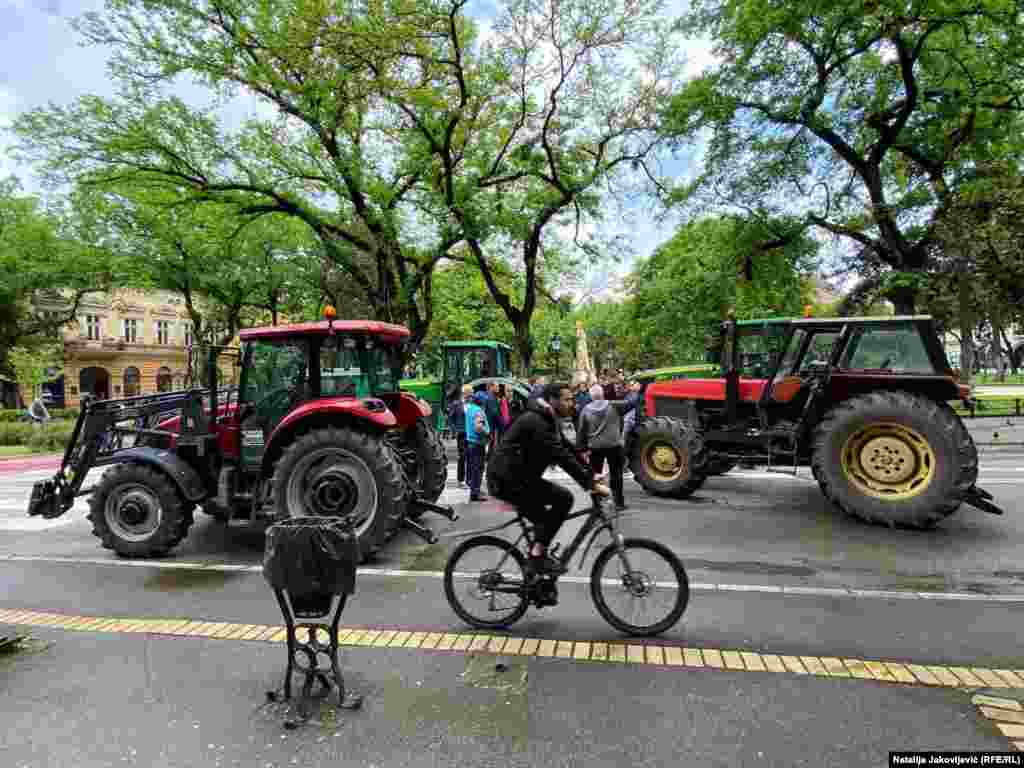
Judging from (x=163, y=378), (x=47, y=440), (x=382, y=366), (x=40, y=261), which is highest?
(x=40, y=261)

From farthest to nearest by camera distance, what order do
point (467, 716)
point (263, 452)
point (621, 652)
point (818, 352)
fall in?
point (818, 352) → point (263, 452) → point (621, 652) → point (467, 716)

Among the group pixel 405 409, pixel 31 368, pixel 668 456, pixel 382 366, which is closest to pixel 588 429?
pixel 668 456

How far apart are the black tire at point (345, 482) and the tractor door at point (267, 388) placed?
76 cm

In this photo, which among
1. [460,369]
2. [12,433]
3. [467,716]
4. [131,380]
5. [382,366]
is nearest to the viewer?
[467,716]

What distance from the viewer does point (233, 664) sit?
3768 millimetres

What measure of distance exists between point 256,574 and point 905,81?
19097 millimetres

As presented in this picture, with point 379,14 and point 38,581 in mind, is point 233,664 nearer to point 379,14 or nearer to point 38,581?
point 38,581

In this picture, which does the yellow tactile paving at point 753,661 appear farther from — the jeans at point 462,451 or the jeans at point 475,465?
the jeans at point 462,451

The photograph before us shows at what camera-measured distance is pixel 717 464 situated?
8.70 metres

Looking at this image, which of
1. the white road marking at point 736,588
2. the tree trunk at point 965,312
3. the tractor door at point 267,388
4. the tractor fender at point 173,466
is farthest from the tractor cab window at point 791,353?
the tree trunk at point 965,312

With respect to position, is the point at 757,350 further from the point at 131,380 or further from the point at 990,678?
the point at 131,380

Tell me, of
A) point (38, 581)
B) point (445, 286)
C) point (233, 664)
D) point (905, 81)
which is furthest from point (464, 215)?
point (233, 664)

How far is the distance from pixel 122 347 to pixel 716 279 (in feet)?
134

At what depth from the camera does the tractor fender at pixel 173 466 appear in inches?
241
